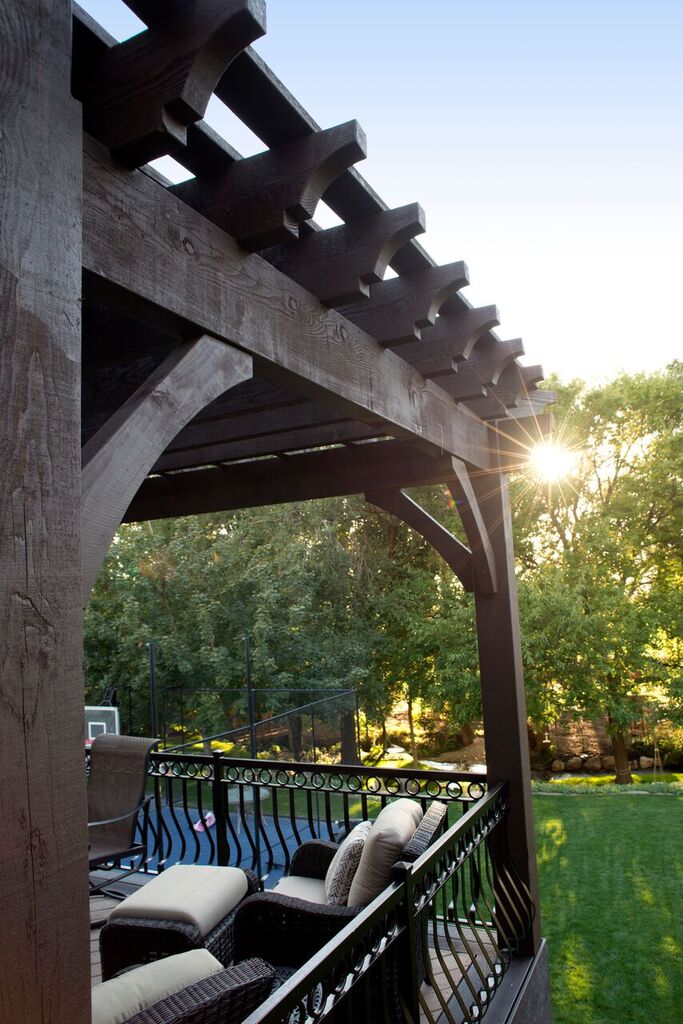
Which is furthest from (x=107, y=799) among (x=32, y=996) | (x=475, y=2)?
(x=475, y=2)

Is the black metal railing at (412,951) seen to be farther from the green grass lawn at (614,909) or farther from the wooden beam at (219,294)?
the wooden beam at (219,294)

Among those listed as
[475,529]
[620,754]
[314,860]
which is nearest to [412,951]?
[314,860]

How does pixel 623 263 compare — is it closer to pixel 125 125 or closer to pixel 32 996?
pixel 125 125

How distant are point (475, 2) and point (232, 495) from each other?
11.9 feet

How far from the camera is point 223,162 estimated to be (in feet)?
5.57

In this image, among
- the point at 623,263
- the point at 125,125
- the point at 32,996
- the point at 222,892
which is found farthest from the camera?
the point at 623,263

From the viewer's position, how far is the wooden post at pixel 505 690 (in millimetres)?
3684

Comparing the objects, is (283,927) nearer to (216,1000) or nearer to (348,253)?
(216,1000)

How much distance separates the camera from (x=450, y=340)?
270 centimetres

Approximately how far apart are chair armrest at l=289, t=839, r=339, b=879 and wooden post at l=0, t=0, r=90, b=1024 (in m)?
2.84

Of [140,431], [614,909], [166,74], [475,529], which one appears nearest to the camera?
[166,74]

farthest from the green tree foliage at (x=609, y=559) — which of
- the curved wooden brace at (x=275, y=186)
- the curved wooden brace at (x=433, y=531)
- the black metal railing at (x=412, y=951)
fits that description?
the curved wooden brace at (x=275, y=186)

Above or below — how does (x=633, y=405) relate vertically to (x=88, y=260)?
above

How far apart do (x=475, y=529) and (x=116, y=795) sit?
8.97ft
